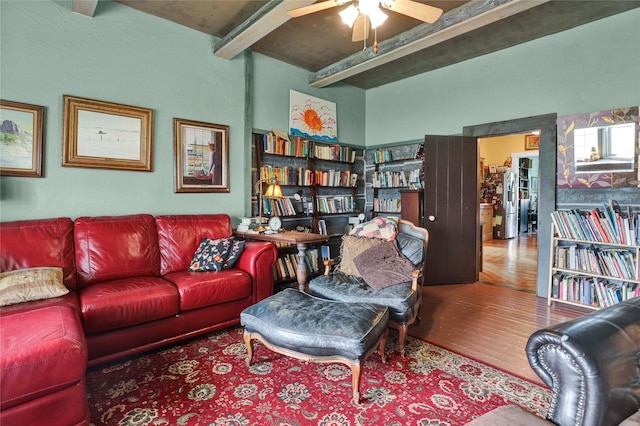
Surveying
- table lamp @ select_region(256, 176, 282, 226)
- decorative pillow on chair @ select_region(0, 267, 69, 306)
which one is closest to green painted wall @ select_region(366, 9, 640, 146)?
table lamp @ select_region(256, 176, 282, 226)

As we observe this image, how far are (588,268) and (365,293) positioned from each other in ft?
8.15

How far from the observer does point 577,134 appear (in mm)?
3477

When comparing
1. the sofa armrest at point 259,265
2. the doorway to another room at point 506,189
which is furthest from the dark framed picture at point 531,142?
the sofa armrest at point 259,265

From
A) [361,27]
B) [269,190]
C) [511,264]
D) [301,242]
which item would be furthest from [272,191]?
[511,264]

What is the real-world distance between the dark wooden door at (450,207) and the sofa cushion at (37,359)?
150 inches

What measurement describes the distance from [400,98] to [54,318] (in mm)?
4890

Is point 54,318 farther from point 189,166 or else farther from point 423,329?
point 423,329

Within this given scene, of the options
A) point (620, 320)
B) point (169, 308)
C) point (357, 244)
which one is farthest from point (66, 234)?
point (620, 320)

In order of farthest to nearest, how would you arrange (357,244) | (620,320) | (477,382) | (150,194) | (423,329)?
1. (150,194)
2. (357,244)
3. (423,329)
4. (477,382)
5. (620,320)

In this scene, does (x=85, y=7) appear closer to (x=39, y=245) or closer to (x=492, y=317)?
(x=39, y=245)

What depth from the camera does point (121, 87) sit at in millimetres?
3158

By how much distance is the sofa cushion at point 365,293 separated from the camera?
7.91 ft

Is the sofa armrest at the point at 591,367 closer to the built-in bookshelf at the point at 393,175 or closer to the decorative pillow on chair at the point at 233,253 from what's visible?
the decorative pillow on chair at the point at 233,253

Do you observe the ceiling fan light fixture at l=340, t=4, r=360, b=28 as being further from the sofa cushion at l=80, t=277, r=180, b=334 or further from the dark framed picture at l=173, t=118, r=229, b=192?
the sofa cushion at l=80, t=277, r=180, b=334
